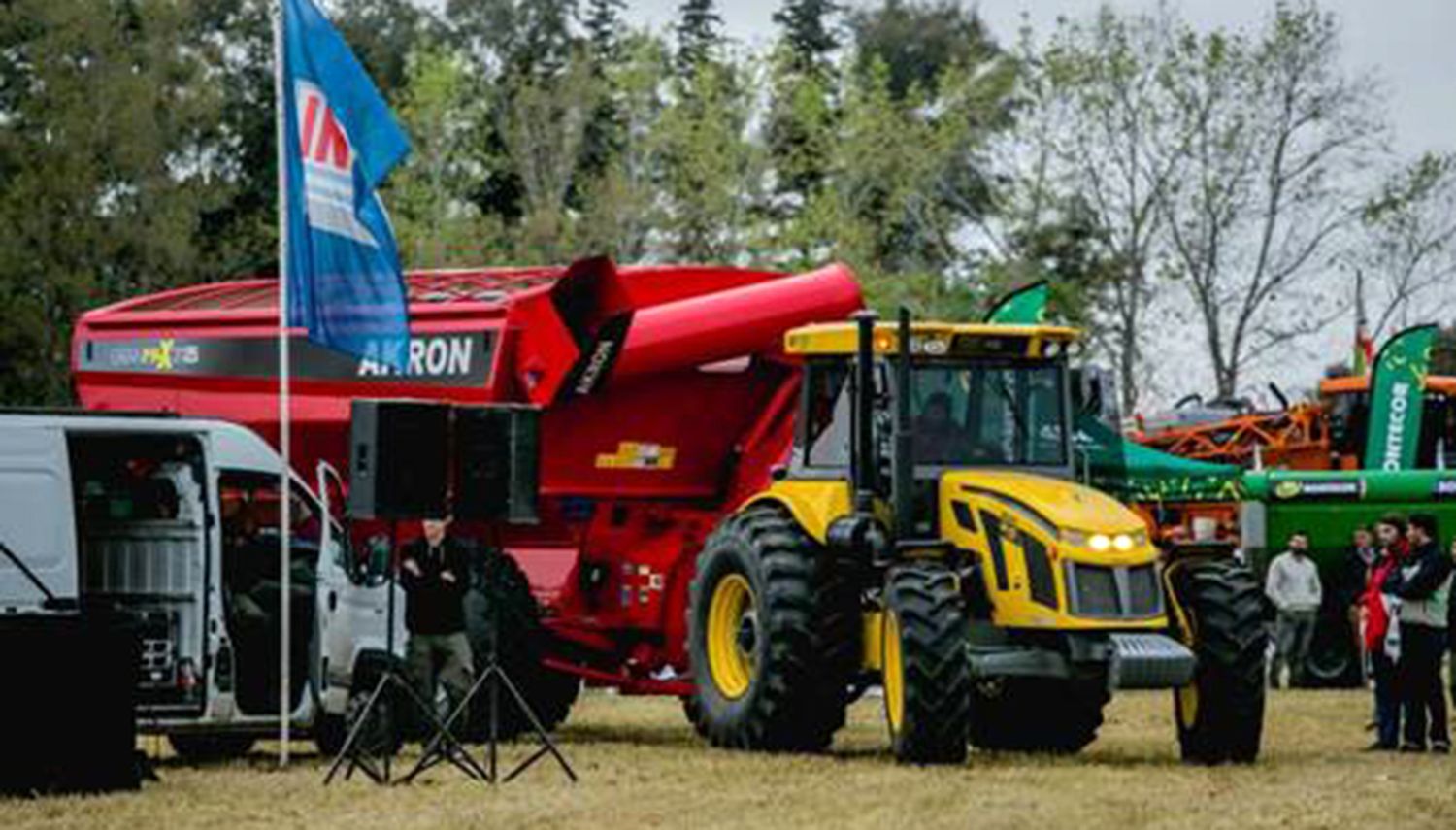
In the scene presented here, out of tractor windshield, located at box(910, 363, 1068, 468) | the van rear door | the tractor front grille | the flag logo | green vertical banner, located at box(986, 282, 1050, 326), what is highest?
the flag logo

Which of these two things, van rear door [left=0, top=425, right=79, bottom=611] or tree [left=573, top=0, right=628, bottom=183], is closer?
van rear door [left=0, top=425, right=79, bottom=611]

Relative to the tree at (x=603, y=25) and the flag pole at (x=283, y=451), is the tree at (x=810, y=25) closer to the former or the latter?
the tree at (x=603, y=25)

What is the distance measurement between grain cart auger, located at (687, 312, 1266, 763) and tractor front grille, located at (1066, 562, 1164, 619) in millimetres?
14

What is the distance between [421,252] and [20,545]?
134ft

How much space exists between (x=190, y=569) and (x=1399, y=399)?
71.4 ft

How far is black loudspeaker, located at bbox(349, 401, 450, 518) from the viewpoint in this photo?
19672 millimetres

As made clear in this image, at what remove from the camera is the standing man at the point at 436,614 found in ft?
69.7

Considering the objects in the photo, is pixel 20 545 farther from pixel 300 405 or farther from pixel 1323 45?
pixel 1323 45

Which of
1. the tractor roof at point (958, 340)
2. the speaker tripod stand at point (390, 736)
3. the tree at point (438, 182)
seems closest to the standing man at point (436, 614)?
the speaker tripod stand at point (390, 736)

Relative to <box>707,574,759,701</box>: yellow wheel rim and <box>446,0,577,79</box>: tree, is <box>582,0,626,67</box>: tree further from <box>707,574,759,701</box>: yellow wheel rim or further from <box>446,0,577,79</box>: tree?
<box>707,574,759,701</box>: yellow wheel rim

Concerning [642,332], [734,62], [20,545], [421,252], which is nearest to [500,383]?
[642,332]

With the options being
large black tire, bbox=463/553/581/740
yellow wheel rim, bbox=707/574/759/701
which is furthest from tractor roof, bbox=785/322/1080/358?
large black tire, bbox=463/553/581/740

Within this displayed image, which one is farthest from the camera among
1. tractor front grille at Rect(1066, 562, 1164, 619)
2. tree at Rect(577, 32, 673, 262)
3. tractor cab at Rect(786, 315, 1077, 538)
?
tree at Rect(577, 32, 673, 262)

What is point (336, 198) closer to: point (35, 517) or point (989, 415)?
point (35, 517)
